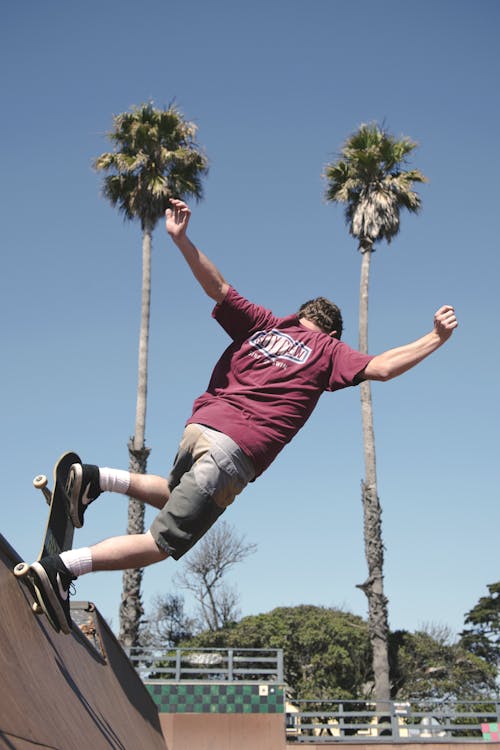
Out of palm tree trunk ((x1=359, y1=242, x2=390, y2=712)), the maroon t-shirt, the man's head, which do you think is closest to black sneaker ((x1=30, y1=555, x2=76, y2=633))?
the maroon t-shirt

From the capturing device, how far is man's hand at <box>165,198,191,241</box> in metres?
3.61

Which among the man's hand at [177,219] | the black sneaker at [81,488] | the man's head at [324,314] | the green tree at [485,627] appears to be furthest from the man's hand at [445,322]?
the green tree at [485,627]

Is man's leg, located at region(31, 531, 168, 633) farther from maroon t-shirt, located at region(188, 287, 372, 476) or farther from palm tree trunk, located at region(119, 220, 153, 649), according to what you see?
palm tree trunk, located at region(119, 220, 153, 649)

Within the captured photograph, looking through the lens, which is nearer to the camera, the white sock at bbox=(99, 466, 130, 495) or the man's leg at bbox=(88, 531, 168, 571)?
the man's leg at bbox=(88, 531, 168, 571)

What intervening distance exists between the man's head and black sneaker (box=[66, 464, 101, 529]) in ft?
4.97

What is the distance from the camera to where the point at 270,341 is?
379 cm

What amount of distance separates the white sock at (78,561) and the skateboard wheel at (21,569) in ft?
1.20

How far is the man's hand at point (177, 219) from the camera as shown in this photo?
11.9ft

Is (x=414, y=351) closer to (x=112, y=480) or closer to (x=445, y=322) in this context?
(x=445, y=322)

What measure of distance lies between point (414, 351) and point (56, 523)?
6.41ft

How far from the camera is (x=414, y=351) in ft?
11.5

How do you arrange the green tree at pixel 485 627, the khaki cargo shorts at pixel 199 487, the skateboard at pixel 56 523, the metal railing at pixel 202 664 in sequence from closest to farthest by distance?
1. the skateboard at pixel 56 523
2. the khaki cargo shorts at pixel 199 487
3. the metal railing at pixel 202 664
4. the green tree at pixel 485 627

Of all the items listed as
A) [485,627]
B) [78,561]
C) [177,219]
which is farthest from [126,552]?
[485,627]

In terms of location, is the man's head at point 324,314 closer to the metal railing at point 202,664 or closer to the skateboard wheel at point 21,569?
the skateboard wheel at point 21,569
